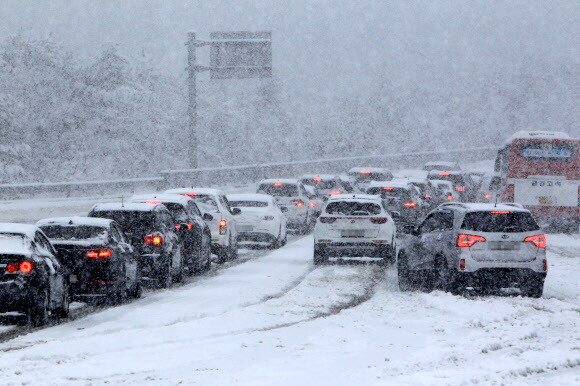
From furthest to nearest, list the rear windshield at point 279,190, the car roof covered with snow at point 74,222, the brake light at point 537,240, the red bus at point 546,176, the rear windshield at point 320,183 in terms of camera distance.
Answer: the rear windshield at point 320,183 → the red bus at point 546,176 → the rear windshield at point 279,190 → the brake light at point 537,240 → the car roof covered with snow at point 74,222

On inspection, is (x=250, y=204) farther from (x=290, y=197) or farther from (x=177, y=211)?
(x=177, y=211)

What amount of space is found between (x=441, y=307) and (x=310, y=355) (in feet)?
15.5

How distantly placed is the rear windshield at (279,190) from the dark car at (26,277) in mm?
20918

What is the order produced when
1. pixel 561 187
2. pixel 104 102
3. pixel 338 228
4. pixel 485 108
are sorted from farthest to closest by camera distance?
pixel 485 108 < pixel 104 102 < pixel 561 187 < pixel 338 228

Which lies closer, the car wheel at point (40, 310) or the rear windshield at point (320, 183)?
the car wheel at point (40, 310)

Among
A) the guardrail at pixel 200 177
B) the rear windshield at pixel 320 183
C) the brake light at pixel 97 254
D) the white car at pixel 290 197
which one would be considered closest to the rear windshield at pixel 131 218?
the brake light at pixel 97 254

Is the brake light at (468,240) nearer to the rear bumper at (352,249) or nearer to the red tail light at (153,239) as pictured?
the red tail light at (153,239)

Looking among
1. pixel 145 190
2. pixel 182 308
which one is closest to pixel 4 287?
pixel 182 308

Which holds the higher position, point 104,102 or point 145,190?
point 104,102

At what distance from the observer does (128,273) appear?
16.4m

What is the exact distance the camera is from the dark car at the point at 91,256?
15.5 m

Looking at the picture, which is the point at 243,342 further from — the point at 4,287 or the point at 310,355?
the point at 4,287

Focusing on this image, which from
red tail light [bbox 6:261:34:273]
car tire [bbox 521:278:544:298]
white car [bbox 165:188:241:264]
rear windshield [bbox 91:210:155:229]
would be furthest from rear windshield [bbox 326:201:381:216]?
red tail light [bbox 6:261:34:273]

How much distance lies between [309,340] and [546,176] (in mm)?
25430
